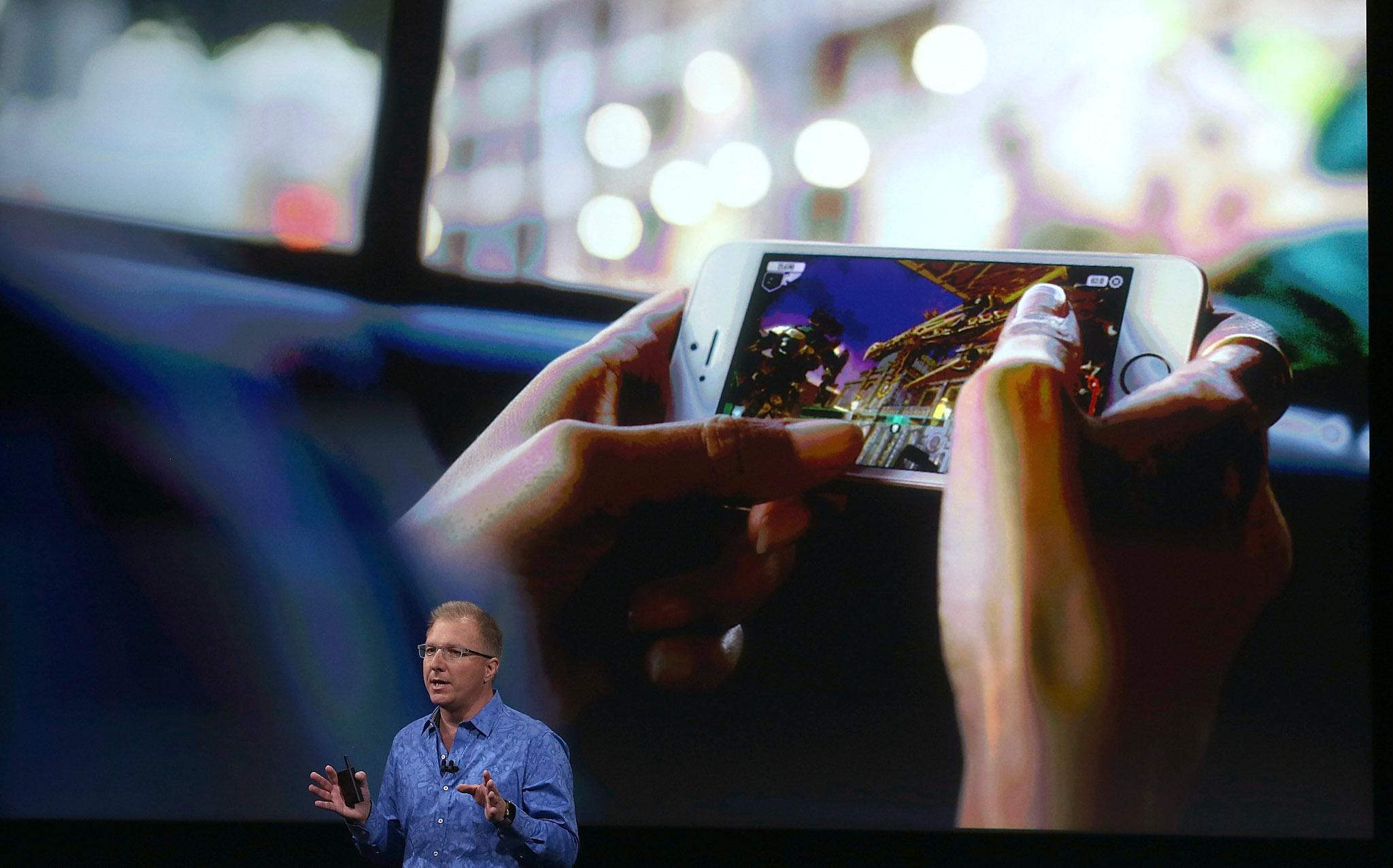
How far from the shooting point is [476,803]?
106 centimetres

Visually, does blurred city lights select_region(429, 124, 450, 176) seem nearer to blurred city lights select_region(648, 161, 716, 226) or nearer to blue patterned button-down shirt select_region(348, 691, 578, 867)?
blurred city lights select_region(648, 161, 716, 226)

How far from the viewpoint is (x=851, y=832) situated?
1.92 metres

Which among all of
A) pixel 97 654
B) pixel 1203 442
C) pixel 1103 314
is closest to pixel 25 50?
pixel 97 654

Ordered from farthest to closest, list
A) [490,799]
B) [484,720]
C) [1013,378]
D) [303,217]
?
[303,217], [1013,378], [484,720], [490,799]

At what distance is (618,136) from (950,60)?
574 mm

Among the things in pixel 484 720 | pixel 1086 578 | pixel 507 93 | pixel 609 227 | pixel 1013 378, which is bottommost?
pixel 484 720

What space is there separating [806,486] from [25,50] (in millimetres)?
1472

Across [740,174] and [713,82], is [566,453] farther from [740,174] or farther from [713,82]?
[713,82]

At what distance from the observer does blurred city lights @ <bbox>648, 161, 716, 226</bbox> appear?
196 centimetres

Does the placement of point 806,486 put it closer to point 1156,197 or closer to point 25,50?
point 1156,197

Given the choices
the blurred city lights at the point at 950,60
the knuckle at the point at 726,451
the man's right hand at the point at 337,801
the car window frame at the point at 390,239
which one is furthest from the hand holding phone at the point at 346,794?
the blurred city lights at the point at 950,60

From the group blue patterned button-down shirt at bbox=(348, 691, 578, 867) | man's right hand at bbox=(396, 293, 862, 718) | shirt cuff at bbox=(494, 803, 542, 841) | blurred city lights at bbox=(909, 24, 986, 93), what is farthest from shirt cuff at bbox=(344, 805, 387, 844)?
blurred city lights at bbox=(909, 24, 986, 93)

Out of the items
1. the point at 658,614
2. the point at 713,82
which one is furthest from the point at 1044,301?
the point at 658,614

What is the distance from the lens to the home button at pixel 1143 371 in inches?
A: 71.3
